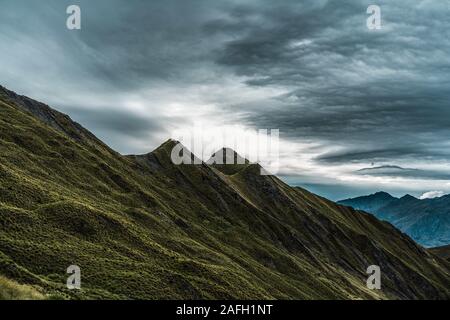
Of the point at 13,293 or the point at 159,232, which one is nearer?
the point at 13,293

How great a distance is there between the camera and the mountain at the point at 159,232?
44594mm

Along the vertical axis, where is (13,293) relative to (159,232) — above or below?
above

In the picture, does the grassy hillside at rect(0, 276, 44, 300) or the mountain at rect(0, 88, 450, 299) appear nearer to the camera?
the grassy hillside at rect(0, 276, 44, 300)

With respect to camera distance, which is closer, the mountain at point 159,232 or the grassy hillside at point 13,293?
the grassy hillside at point 13,293

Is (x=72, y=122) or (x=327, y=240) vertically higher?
(x=72, y=122)

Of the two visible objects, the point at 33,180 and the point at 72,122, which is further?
the point at 72,122

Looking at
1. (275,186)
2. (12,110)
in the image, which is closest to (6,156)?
(12,110)

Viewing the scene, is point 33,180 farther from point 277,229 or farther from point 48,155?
point 277,229

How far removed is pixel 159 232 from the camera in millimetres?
75375

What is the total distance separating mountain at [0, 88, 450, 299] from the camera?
44594mm

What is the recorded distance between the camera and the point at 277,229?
132 m

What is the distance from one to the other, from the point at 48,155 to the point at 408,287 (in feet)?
489
